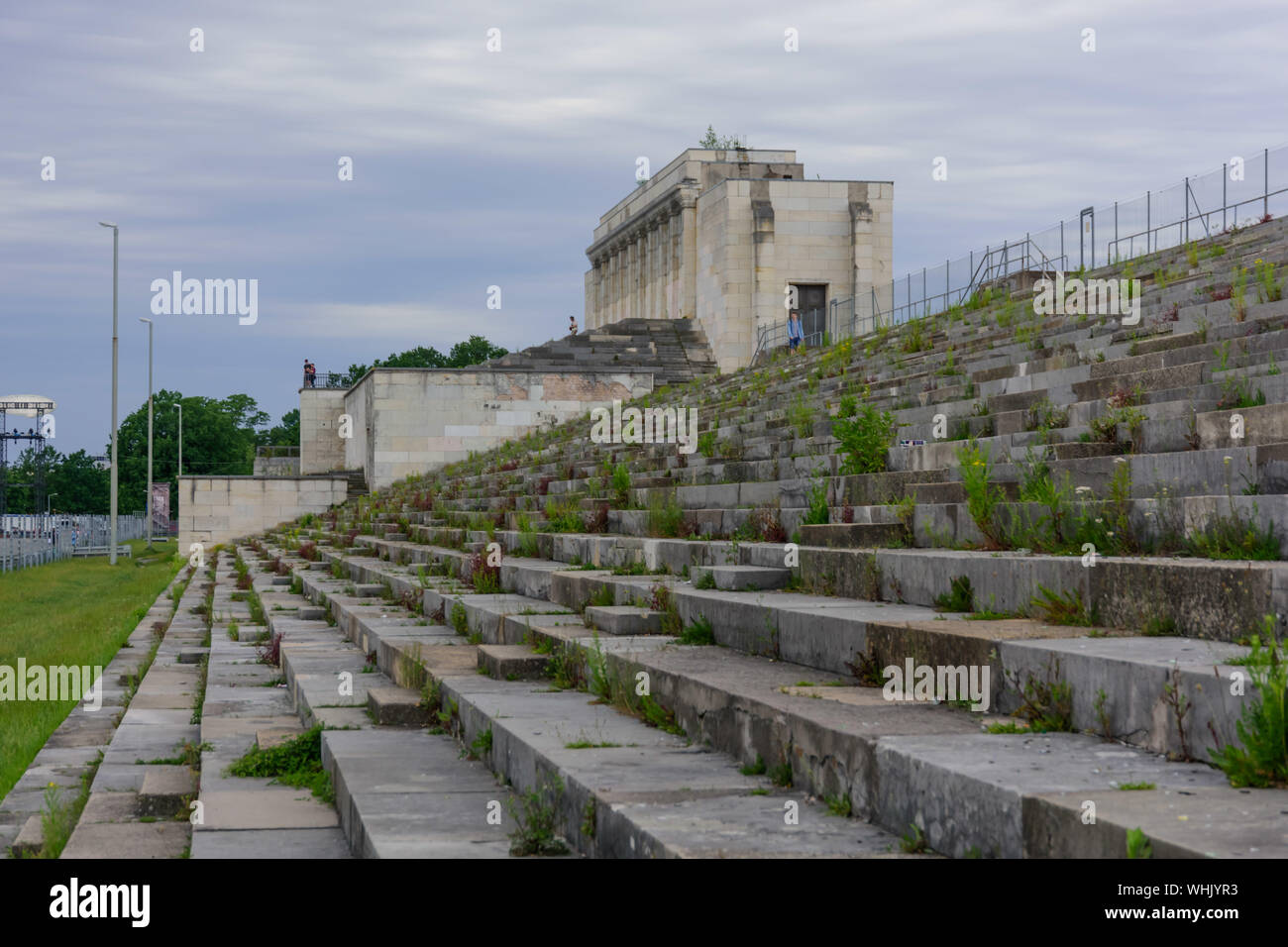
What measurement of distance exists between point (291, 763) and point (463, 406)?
27775mm

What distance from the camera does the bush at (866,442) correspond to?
30.6 ft

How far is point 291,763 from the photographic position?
21.3 ft

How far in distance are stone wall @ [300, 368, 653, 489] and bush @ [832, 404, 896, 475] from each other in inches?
953

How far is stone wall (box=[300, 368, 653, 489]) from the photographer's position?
111 feet

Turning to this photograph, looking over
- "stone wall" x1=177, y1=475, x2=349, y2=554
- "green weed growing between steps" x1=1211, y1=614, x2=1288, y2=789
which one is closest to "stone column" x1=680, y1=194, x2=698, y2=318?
"stone wall" x1=177, y1=475, x2=349, y2=554

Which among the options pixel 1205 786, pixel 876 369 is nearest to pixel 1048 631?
pixel 1205 786

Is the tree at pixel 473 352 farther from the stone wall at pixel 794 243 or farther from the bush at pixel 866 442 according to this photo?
the bush at pixel 866 442

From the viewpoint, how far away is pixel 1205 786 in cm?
326

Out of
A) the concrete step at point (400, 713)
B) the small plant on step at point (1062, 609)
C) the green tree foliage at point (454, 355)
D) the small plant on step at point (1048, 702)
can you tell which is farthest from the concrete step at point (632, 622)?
the green tree foliage at point (454, 355)

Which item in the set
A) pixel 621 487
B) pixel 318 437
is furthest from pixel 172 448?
pixel 621 487

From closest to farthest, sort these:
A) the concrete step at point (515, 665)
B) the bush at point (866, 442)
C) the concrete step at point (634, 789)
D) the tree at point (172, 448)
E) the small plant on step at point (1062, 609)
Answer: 1. the concrete step at point (634, 789)
2. the small plant on step at point (1062, 609)
3. the concrete step at point (515, 665)
4. the bush at point (866, 442)
5. the tree at point (172, 448)

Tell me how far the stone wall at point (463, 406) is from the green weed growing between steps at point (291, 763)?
26.9m
